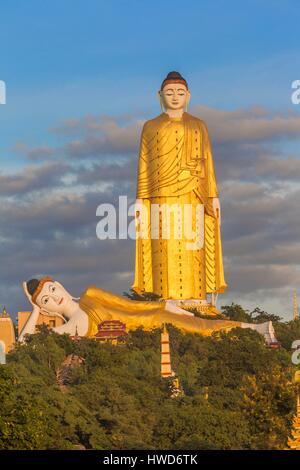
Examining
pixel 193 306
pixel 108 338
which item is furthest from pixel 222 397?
pixel 193 306

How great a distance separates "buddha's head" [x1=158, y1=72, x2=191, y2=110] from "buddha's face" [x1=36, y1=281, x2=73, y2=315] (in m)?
8.84

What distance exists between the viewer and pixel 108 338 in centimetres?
6500

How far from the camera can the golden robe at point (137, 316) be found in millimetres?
66312

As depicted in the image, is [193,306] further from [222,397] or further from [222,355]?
[222,397]

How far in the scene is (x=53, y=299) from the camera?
66.3m

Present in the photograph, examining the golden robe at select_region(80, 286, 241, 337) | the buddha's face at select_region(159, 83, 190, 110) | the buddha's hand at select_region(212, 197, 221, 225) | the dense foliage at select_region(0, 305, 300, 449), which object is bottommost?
the dense foliage at select_region(0, 305, 300, 449)

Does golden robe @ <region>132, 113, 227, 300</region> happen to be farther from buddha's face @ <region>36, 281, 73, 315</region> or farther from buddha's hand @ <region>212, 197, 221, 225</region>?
buddha's face @ <region>36, 281, 73, 315</region>

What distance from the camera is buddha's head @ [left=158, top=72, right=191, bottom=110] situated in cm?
7000

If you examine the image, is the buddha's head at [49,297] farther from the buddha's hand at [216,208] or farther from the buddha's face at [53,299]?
the buddha's hand at [216,208]

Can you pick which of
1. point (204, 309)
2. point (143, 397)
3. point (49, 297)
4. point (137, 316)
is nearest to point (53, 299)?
point (49, 297)

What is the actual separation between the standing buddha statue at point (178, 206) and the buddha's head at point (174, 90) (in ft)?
0.18

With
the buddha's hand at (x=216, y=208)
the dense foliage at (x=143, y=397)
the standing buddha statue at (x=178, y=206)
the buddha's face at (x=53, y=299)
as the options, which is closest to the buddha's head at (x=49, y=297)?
the buddha's face at (x=53, y=299)

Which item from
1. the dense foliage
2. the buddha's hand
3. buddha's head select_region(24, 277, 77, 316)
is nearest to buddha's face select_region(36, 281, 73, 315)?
buddha's head select_region(24, 277, 77, 316)

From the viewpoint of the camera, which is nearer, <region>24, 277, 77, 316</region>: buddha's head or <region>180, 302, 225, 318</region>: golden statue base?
<region>24, 277, 77, 316</region>: buddha's head
